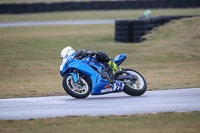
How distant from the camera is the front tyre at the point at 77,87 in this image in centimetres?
800

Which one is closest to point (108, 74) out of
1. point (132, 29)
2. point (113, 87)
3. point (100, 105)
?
point (113, 87)

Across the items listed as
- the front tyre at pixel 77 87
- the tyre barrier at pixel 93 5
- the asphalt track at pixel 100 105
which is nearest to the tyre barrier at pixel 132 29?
the asphalt track at pixel 100 105

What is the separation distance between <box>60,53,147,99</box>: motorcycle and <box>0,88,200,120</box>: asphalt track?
0.19 meters

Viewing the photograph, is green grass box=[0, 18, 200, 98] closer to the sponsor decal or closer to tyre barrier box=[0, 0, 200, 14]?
the sponsor decal

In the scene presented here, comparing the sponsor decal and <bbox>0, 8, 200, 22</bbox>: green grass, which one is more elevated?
the sponsor decal

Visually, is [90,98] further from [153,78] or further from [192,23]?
[192,23]

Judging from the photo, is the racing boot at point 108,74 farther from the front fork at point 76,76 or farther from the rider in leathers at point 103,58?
the front fork at point 76,76

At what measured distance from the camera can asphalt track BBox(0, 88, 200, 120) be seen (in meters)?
6.98

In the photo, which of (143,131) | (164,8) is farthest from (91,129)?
(164,8)

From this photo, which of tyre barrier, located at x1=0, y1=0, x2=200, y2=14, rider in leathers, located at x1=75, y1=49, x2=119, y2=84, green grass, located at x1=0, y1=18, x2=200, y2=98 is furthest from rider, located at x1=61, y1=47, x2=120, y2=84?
tyre barrier, located at x1=0, y1=0, x2=200, y2=14

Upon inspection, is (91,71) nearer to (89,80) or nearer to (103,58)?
(89,80)

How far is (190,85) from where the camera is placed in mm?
10297

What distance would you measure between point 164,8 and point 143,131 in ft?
119

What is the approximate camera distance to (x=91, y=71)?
321 inches
